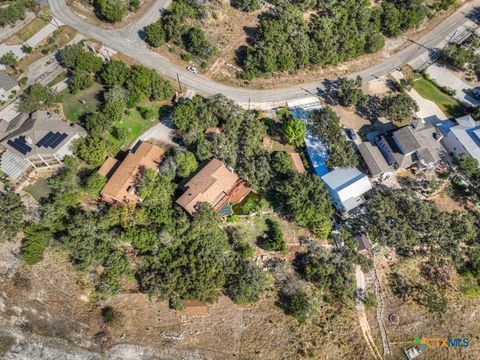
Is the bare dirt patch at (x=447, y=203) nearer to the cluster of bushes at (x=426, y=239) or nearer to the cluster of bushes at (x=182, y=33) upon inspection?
the cluster of bushes at (x=426, y=239)

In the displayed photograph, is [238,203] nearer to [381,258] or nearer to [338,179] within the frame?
[338,179]

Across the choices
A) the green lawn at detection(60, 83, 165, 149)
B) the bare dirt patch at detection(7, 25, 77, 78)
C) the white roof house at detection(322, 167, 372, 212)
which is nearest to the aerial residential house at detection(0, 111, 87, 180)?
the green lawn at detection(60, 83, 165, 149)

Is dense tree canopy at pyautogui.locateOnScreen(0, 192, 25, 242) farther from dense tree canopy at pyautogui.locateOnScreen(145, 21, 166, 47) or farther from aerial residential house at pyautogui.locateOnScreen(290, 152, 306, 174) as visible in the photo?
aerial residential house at pyautogui.locateOnScreen(290, 152, 306, 174)

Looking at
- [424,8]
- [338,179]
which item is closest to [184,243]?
[338,179]

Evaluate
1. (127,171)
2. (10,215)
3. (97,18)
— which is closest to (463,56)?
(127,171)

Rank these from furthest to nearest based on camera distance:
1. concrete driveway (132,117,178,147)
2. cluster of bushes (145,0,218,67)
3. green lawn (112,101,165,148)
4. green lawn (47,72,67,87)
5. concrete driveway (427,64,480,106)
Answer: concrete driveway (427,64,480,106), cluster of bushes (145,0,218,67), green lawn (47,72,67,87), concrete driveway (132,117,178,147), green lawn (112,101,165,148)

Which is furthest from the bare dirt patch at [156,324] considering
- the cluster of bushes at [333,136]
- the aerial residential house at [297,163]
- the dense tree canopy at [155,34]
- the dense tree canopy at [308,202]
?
the dense tree canopy at [155,34]
